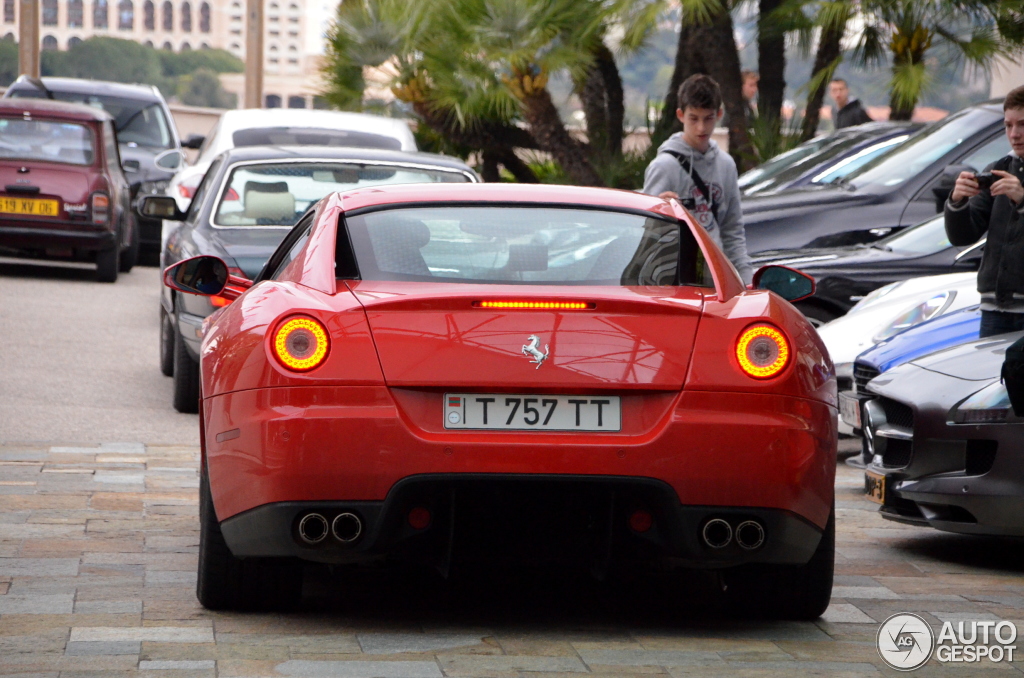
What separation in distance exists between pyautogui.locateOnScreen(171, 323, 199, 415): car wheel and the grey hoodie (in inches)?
107

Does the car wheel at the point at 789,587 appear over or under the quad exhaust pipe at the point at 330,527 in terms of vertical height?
under

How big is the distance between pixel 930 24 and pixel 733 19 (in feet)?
9.98

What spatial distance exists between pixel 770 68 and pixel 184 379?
13513mm

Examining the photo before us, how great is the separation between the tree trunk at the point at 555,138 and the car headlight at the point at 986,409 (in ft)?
44.4

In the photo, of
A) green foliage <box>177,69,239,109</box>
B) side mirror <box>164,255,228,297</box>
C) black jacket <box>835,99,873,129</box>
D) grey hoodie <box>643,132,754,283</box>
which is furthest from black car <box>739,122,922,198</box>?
green foliage <box>177,69,239,109</box>

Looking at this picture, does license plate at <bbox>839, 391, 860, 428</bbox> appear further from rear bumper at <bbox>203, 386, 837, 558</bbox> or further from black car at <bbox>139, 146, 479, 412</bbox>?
rear bumper at <bbox>203, 386, 837, 558</bbox>

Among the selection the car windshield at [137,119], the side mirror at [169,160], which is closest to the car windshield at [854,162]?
the side mirror at [169,160]

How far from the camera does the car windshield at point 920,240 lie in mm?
10180

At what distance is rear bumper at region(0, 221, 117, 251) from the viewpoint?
15.7m

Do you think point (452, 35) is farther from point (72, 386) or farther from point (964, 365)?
point (964, 365)

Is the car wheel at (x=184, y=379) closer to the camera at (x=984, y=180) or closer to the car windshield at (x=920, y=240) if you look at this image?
the camera at (x=984, y=180)

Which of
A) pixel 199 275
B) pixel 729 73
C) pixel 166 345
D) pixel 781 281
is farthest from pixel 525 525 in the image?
pixel 729 73

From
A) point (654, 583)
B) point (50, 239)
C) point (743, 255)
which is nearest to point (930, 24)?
point (50, 239)

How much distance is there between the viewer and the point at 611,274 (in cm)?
450
